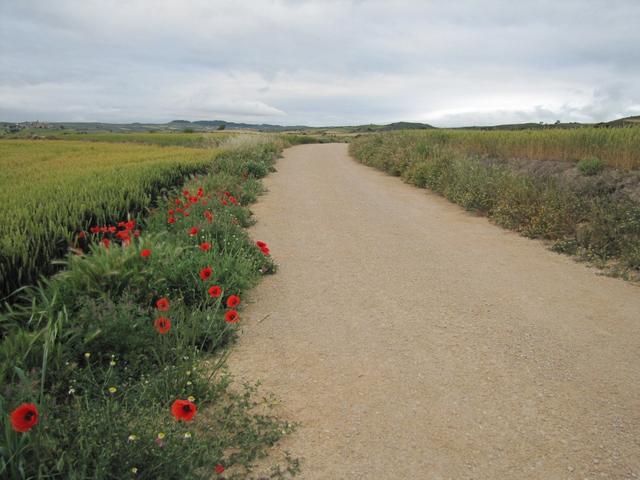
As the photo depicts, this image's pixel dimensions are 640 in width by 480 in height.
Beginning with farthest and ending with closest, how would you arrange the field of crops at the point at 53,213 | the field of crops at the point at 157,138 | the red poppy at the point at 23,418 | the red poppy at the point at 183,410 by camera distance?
1. the field of crops at the point at 157,138
2. the field of crops at the point at 53,213
3. the red poppy at the point at 183,410
4. the red poppy at the point at 23,418

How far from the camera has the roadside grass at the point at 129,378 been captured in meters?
2.18

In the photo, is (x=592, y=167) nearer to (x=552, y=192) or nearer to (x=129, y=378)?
(x=552, y=192)

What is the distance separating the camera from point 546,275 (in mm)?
5902

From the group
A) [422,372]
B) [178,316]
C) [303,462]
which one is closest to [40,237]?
[178,316]

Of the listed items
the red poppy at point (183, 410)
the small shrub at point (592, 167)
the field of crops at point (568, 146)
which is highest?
the field of crops at point (568, 146)

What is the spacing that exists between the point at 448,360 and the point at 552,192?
19.2 ft

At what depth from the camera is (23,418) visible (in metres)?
1.79

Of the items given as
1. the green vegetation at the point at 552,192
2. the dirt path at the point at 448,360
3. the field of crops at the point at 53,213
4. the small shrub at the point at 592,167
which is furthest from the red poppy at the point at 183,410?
the small shrub at the point at 592,167

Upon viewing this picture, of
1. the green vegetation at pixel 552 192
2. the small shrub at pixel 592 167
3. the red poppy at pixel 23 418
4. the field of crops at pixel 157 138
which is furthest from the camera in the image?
the field of crops at pixel 157 138

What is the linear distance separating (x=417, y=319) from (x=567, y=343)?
1.29m

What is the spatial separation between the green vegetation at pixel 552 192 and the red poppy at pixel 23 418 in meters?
6.51

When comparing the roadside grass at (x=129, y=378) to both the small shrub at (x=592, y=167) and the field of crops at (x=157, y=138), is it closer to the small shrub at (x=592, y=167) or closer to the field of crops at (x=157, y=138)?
the small shrub at (x=592, y=167)

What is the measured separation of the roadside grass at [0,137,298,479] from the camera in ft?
7.16

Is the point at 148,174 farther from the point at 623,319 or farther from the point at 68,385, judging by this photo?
the point at 623,319
